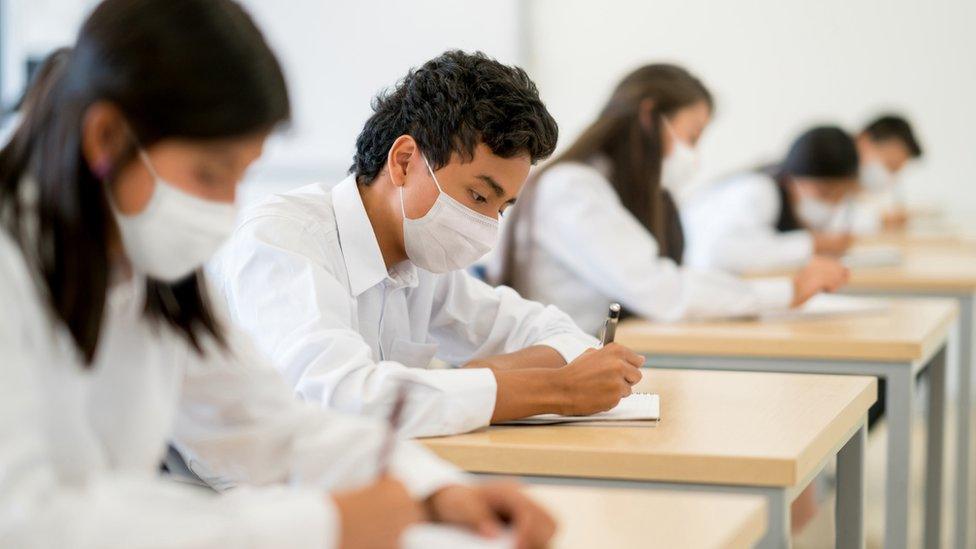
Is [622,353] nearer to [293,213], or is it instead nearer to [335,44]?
[293,213]

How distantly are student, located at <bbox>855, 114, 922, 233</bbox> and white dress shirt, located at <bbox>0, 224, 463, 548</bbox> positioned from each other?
4.30 meters

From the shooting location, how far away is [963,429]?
3.09 m

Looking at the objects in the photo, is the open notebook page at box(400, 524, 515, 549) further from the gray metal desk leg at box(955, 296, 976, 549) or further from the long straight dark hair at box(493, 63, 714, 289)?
the gray metal desk leg at box(955, 296, 976, 549)

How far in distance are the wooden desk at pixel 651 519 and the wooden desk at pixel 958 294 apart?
6.70ft

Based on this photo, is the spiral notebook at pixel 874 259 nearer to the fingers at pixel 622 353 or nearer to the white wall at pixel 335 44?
the white wall at pixel 335 44

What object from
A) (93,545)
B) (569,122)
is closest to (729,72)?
(569,122)

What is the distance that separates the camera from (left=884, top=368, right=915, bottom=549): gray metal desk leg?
2.12 metres

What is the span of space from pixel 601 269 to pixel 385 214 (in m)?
1.01

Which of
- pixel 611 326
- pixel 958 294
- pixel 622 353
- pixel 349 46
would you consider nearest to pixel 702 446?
pixel 622 353

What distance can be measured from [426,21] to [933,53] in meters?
2.23

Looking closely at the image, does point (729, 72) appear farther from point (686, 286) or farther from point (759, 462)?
point (759, 462)

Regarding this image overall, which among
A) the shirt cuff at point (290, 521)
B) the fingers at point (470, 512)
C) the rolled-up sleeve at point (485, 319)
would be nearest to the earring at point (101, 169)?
the shirt cuff at point (290, 521)

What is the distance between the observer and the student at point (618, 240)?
2586 mm

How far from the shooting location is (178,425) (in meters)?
1.17
